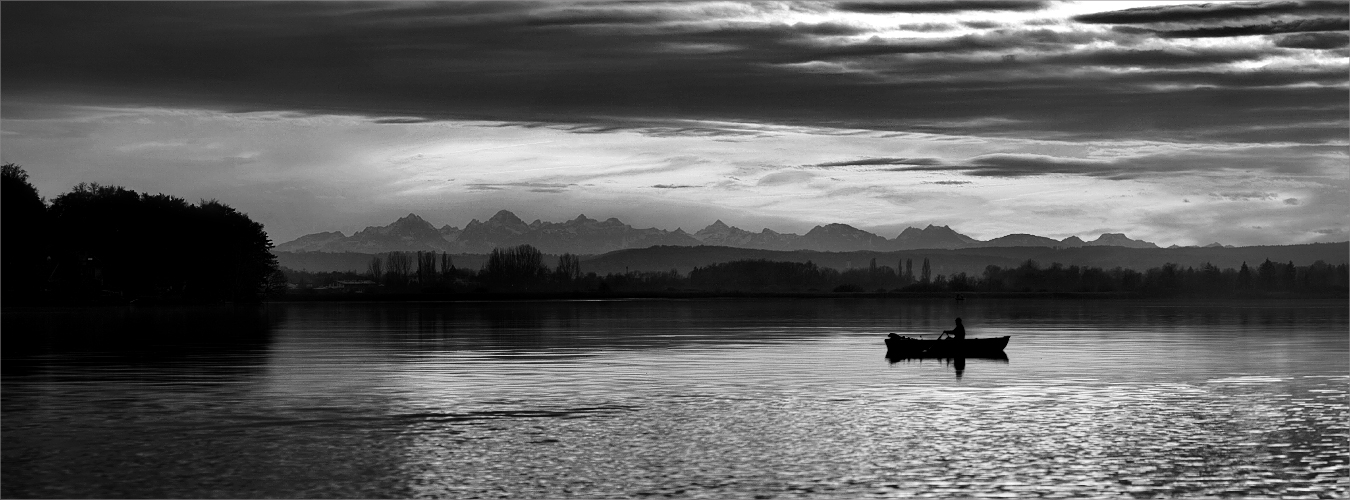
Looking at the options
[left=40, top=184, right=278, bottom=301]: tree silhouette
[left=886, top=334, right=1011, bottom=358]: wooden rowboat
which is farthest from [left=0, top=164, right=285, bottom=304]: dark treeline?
[left=886, top=334, right=1011, bottom=358]: wooden rowboat

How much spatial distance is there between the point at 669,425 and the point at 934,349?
121ft

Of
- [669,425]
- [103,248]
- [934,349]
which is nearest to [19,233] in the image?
[103,248]

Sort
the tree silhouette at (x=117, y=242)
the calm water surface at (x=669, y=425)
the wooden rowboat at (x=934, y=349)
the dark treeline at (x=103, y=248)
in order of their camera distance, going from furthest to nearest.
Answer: the tree silhouette at (x=117, y=242) → the dark treeline at (x=103, y=248) → the wooden rowboat at (x=934, y=349) → the calm water surface at (x=669, y=425)

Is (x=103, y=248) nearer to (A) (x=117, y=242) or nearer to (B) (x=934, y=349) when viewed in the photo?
(A) (x=117, y=242)

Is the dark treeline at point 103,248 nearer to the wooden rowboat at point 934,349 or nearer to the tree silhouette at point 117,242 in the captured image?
the tree silhouette at point 117,242

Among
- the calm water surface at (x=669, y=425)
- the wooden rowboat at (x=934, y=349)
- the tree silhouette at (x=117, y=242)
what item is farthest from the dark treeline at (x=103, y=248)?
the wooden rowboat at (x=934, y=349)

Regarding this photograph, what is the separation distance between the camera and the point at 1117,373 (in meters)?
62.6

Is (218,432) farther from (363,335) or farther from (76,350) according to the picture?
(363,335)

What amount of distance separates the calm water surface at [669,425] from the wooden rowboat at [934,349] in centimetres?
138

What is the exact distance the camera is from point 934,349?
7469cm

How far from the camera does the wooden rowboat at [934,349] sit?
7456 centimetres

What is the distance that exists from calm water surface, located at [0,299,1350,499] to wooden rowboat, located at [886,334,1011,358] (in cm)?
138

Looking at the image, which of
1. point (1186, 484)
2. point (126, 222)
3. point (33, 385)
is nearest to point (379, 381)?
point (33, 385)

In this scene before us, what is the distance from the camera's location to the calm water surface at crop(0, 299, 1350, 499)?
98.9 ft
